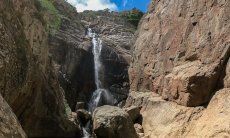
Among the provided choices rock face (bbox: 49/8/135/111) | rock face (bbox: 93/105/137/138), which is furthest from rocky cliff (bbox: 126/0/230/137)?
rock face (bbox: 49/8/135/111)

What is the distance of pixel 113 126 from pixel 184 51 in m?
6.51

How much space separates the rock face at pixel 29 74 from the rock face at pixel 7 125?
6.00m

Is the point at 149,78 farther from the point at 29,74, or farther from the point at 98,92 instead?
the point at 29,74

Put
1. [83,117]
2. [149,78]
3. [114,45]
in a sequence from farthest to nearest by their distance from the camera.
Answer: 1. [114,45]
2. [83,117]
3. [149,78]

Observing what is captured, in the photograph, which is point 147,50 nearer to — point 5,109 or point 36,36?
point 36,36

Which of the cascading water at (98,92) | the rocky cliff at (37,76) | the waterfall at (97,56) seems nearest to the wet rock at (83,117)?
the rocky cliff at (37,76)

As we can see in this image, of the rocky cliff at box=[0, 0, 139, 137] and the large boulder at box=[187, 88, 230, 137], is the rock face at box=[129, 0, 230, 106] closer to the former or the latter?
the large boulder at box=[187, 88, 230, 137]

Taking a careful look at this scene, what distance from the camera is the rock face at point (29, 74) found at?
470 inches

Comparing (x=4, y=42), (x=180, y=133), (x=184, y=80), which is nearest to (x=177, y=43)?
(x=184, y=80)

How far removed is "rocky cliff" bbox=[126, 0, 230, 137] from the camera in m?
17.2

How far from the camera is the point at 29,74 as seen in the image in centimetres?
1474

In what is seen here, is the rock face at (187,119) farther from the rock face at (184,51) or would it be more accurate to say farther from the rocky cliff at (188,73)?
the rock face at (184,51)

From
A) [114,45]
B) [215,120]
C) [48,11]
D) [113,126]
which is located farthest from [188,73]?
[114,45]

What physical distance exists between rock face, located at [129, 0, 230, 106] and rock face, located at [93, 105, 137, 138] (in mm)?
3203
